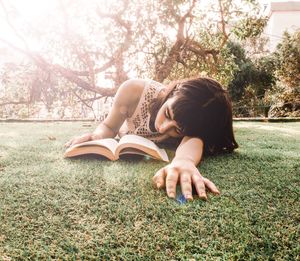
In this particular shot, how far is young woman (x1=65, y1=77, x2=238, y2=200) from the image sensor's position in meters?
1.80

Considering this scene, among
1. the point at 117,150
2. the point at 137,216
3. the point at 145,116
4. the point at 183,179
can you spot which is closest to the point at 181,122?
the point at 117,150

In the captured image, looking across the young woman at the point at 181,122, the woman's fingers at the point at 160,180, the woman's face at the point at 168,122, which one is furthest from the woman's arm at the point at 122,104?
the woman's fingers at the point at 160,180

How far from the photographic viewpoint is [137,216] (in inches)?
54.5

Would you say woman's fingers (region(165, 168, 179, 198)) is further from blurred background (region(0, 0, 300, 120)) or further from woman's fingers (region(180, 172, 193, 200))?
blurred background (region(0, 0, 300, 120))

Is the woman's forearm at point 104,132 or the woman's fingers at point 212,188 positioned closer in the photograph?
the woman's fingers at point 212,188

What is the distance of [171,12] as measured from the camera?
8531 millimetres

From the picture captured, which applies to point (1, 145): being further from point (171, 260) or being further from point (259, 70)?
point (259, 70)

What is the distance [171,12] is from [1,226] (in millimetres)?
8112

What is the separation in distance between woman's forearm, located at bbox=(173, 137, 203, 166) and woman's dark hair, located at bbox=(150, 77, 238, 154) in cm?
10

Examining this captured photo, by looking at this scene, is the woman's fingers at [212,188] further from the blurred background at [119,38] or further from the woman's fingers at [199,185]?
the blurred background at [119,38]

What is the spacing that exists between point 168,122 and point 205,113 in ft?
1.03

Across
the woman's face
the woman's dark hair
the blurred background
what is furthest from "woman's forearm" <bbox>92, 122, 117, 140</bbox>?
the blurred background

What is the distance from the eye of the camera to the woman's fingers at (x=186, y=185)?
5.19 feet

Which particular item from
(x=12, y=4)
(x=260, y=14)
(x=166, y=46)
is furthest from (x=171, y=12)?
(x=12, y=4)
